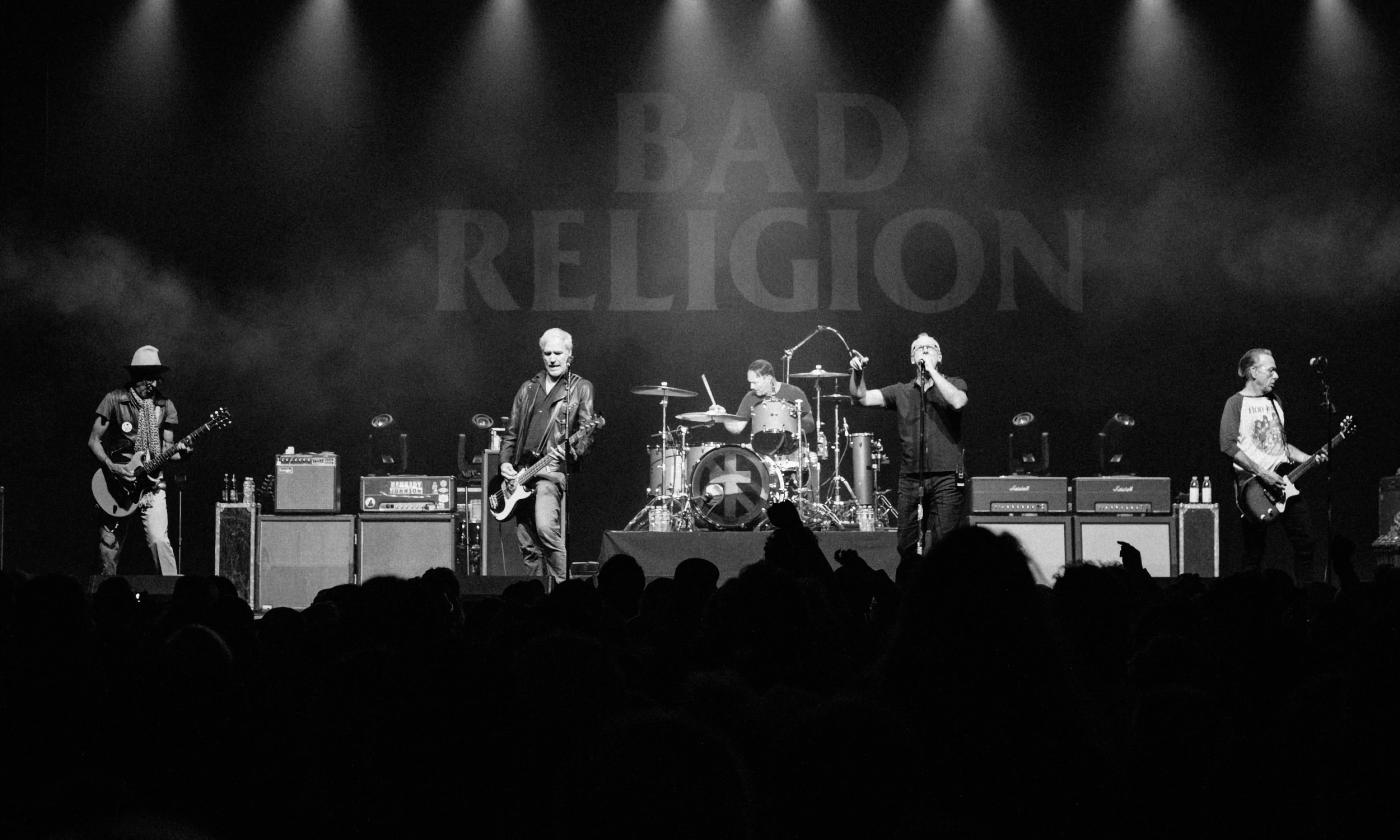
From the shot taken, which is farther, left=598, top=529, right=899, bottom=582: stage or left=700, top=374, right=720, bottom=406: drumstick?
left=700, top=374, right=720, bottom=406: drumstick

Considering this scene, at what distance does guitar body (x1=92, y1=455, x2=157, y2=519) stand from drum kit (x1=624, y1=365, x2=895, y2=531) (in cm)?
437

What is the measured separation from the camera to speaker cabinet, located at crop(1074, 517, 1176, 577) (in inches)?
491

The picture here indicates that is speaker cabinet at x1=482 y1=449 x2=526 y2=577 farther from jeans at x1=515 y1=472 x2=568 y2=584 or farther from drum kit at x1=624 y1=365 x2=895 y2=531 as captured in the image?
jeans at x1=515 y1=472 x2=568 y2=584

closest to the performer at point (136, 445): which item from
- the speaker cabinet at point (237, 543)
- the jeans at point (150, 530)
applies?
the jeans at point (150, 530)

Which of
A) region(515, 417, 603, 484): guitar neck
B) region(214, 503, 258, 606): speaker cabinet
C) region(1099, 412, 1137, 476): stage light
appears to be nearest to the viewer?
region(515, 417, 603, 484): guitar neck

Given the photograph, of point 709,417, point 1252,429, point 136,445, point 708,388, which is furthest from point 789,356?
point 136,445

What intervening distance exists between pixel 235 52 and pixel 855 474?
7831 millimetres

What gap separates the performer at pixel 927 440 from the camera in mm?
10594

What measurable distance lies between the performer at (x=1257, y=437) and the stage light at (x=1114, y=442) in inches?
109

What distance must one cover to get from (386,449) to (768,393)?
3874mm

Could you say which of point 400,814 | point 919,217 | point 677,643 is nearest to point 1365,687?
point 400,814

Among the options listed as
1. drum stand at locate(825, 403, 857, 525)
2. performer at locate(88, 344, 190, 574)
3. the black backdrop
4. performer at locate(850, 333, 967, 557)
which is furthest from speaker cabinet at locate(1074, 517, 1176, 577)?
performer at locate(88, 344, 190, 574)

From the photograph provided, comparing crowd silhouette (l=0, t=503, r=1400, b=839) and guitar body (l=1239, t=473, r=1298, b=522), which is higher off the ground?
guitar body (l=1239, t=473, r=1298, b=522)

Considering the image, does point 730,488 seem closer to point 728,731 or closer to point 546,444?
point 546,444
